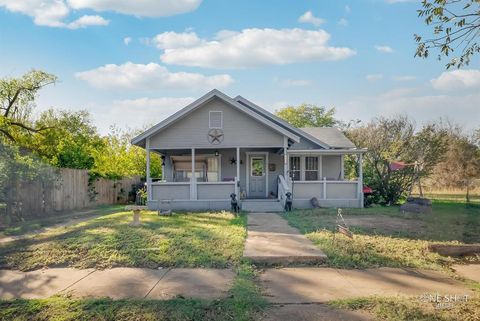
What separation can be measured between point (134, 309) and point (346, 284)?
10.1 ft

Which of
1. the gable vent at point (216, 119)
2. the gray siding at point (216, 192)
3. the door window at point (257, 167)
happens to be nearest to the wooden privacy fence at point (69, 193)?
the gray siding at point (216, 192)

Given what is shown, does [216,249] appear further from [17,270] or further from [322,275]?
[17,270]

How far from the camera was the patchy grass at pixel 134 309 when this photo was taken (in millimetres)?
3913

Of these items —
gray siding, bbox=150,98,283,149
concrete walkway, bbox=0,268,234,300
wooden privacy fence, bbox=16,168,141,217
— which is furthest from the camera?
gray siding, bbox=150,98,283,149

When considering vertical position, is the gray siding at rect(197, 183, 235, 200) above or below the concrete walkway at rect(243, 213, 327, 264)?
above

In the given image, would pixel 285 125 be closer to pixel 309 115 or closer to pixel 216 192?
pixel 216 192

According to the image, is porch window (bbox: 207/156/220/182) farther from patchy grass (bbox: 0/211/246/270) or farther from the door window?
patchy grass (bbox: 0/211/246/270)

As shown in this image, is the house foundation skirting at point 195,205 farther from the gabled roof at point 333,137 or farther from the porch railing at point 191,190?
the gabled roof at point 333,137

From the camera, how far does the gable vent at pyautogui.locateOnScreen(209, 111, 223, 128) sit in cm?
1569

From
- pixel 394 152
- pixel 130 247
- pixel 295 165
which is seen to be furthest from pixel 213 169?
pixel 394 152

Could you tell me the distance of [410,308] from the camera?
13.2ft

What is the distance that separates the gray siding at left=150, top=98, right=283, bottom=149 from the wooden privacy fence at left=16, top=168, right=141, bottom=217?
4721 millimetres

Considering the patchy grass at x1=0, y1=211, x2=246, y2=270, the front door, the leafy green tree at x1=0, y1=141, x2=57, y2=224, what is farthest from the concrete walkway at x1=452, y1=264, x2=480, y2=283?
the leafy green tree at x1=0, y1=141, x2=57, y2=224

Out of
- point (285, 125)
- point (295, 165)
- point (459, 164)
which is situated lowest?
point (295, 165)
